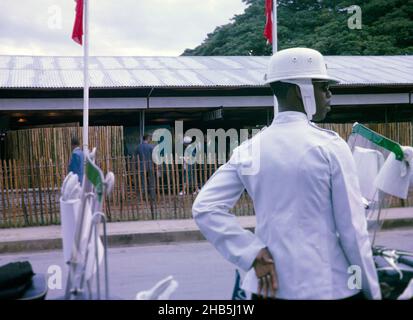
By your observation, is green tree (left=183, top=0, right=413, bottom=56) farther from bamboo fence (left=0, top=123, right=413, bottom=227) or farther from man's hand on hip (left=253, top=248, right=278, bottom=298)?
man's hand on hip (left=253, top=248, right=278, bottom=298)

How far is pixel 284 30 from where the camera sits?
30.6 m

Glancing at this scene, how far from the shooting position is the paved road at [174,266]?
5.70 m

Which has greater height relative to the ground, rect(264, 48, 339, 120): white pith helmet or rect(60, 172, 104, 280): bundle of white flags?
rect(264, 48, 339, 120): white pith helmet

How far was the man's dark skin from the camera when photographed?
6.05 feet

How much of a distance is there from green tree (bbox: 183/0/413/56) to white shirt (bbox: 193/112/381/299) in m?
26.0

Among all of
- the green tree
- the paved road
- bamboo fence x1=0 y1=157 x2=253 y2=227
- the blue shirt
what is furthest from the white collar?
the green tree

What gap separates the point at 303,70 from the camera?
6.46 ft

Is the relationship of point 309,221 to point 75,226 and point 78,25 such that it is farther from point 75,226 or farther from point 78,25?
point 78,25

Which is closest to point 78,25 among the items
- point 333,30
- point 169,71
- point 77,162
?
point 77,162

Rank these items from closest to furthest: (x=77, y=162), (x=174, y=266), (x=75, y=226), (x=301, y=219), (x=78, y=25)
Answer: (x=301, y=219)
(x=75, y=226)
(x=174, y=266)
(x=77, y=162)
(x=78, y=25)

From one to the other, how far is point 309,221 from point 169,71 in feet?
47.9

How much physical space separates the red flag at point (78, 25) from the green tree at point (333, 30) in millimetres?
18401

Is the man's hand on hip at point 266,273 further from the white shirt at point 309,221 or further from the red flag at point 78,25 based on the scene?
the red flag at point 78,25

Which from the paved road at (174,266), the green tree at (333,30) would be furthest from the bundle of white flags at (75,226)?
the green tree at (333,30)
